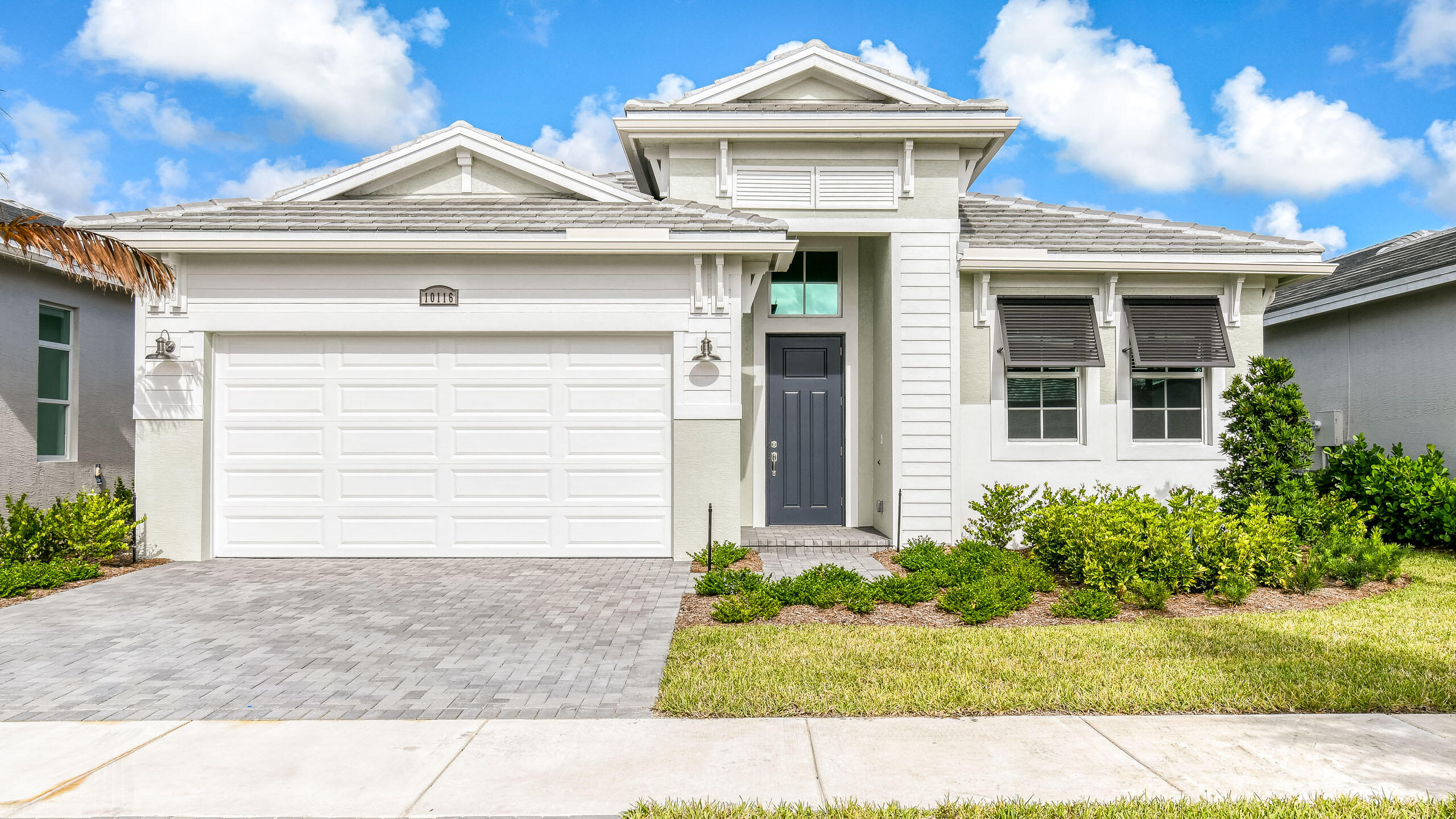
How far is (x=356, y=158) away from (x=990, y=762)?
9.96 m

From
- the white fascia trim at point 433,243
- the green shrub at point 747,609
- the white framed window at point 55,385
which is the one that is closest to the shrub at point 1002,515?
the green shrub at point 747,609

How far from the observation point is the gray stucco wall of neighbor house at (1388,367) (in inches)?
423

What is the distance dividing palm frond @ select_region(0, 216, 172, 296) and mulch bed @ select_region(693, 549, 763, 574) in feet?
21.8

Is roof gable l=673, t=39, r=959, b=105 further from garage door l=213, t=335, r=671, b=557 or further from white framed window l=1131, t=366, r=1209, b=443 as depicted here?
white framed window l=1131, t=366, r=1209, b=443

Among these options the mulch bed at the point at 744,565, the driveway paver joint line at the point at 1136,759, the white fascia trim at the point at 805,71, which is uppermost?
the white fascia trim at the point at 805,71

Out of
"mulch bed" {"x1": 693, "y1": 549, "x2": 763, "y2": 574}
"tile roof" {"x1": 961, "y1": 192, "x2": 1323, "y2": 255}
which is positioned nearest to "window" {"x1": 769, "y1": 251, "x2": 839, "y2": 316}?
"tile roof" {"x1": 961, "y1": 192, "x2": 1323, "y2": 255}

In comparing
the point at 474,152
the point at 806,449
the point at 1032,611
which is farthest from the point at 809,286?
the point at 1032,611

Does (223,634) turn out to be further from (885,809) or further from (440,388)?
(885,809)

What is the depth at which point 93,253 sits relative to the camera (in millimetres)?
7855

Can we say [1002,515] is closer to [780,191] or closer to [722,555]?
[722,555]

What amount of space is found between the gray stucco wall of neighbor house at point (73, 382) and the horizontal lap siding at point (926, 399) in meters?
10.7

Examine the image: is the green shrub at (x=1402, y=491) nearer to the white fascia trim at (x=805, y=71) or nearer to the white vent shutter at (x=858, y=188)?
the white vent shutter at (x=858, y=188)

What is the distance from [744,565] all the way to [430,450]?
152 inches

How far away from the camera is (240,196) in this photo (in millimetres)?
9531
